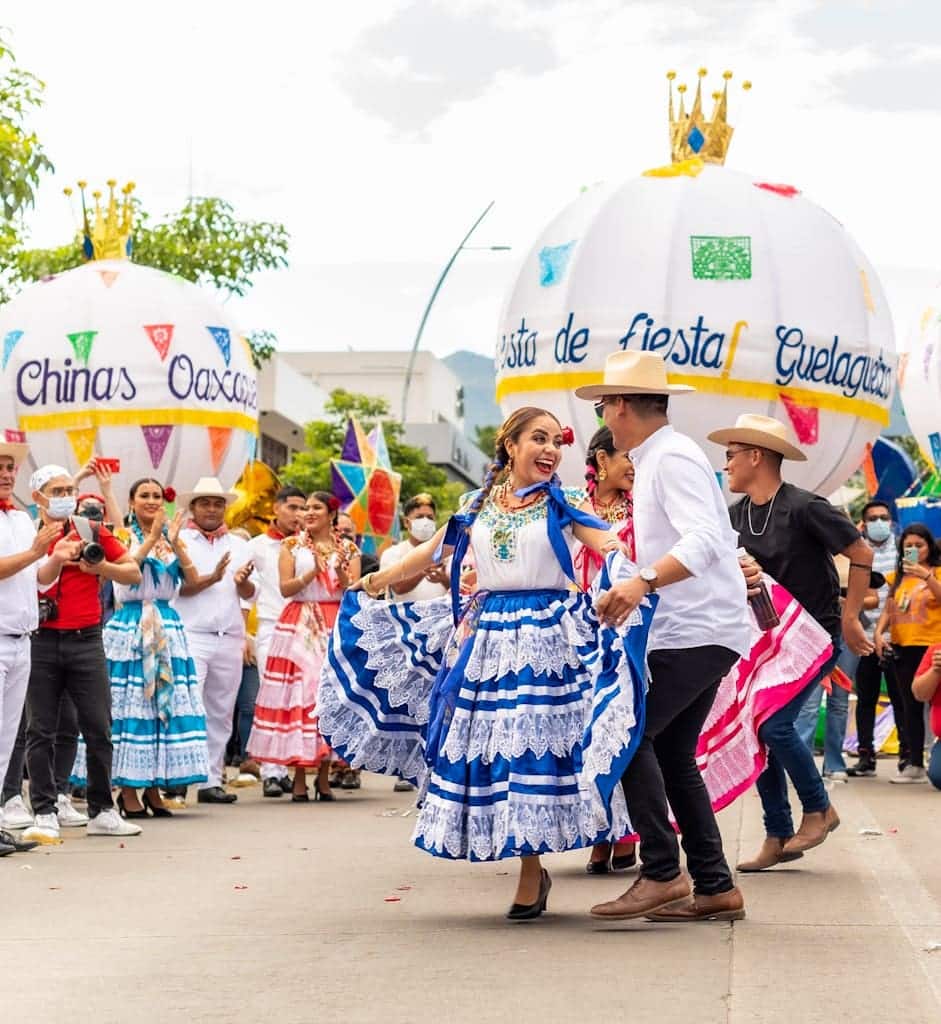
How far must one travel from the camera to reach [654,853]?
6918 mm

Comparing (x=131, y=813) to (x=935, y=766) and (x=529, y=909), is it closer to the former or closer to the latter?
(x=529, y=909)

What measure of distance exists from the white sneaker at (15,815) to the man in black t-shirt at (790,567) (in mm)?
3921

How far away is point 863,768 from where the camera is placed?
49.8 ft

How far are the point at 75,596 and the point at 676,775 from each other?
4.32m

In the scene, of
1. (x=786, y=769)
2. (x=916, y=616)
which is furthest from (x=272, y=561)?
(x=786, y=769)

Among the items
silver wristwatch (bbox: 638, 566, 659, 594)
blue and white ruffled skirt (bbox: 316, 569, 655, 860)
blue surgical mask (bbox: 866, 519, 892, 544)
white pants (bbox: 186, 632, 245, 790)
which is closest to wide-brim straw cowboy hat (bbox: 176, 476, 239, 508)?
white pants (bbox: 186, 632, 245, 790)

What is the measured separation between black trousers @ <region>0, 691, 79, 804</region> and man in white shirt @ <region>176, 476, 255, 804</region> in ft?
6.61

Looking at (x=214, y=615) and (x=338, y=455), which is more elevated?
(x=338, y=455)

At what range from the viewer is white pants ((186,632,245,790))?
12977 millimetres

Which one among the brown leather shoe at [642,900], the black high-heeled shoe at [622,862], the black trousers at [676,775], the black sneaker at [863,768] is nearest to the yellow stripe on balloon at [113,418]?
the black sneaker at [863,768]

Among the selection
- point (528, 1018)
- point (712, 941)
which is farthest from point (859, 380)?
point (528, 1018)

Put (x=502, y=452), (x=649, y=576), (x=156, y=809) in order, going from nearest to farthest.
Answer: (x=649, y=576) < (x=502, y=452) < (x=156, y=809)

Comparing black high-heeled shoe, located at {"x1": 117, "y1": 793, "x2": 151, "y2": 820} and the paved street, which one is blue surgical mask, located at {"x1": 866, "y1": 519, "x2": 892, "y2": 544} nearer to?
the paved street

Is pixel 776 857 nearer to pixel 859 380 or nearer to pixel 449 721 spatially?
pixel 449 721
